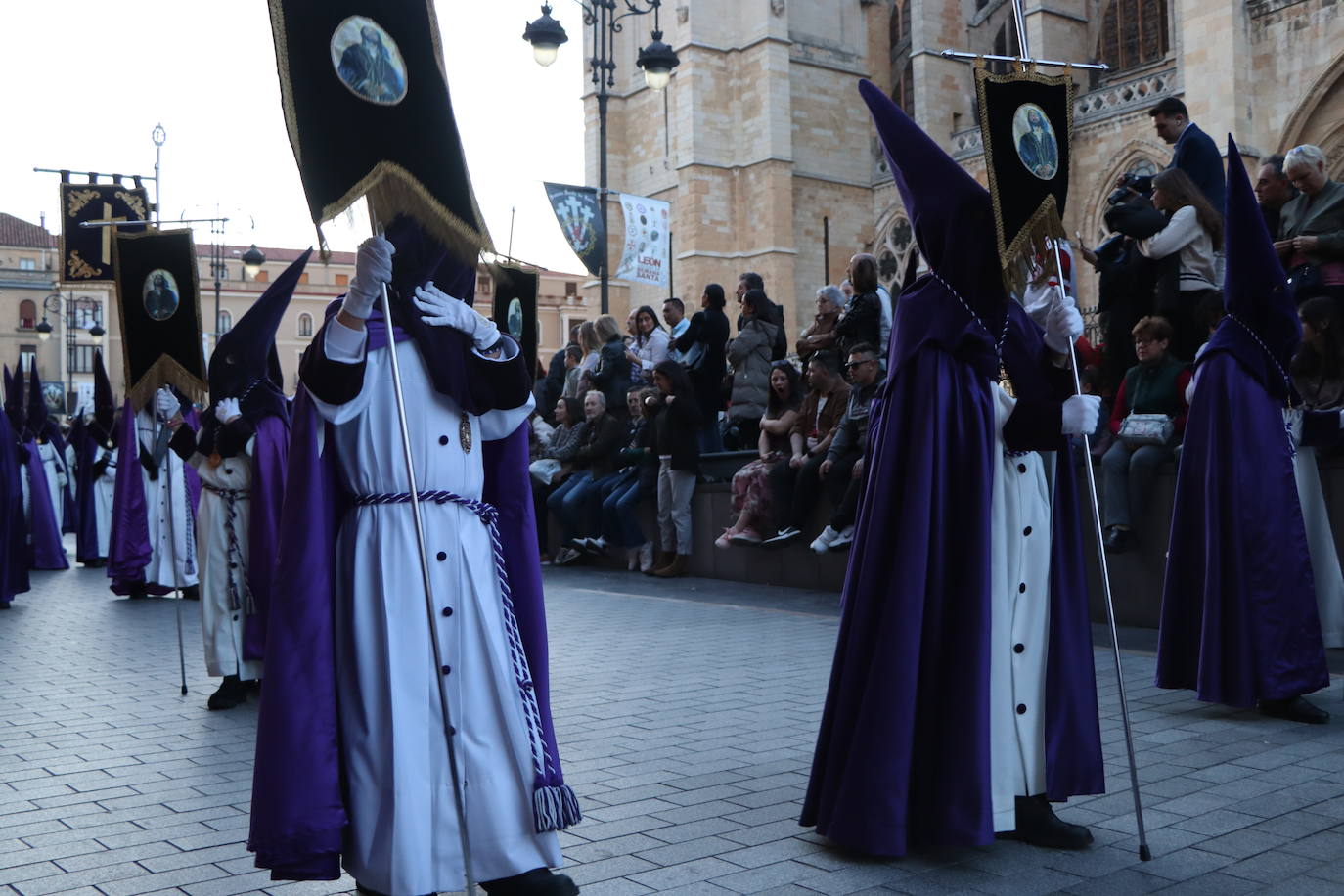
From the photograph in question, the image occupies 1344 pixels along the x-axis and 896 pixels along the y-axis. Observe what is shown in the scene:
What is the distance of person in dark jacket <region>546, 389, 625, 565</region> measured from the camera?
1463 centimetres

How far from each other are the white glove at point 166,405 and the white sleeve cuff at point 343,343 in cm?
627

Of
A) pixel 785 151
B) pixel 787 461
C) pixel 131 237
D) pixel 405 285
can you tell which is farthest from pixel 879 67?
pixel 405 285

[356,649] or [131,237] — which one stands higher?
[131,237]

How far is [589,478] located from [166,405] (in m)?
6.08

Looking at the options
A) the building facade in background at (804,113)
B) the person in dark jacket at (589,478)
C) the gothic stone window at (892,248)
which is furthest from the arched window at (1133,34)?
the person in dark jacket at (589,478)

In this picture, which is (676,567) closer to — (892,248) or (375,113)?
(375,113)

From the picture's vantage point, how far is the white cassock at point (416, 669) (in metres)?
3.77

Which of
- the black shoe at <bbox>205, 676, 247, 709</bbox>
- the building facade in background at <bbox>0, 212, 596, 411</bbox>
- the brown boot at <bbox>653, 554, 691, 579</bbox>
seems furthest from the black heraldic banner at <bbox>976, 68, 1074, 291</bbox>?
the building facade in background at <bbox>0, 212, 596, 411</bbox>

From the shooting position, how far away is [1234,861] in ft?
13.9

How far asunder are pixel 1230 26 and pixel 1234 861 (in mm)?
23079

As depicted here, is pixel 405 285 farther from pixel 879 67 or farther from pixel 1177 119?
pixel 879 67

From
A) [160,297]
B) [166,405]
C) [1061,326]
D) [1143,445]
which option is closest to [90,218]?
[166,405]

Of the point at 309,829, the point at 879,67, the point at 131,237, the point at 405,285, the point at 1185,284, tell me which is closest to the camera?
the point at 309,829

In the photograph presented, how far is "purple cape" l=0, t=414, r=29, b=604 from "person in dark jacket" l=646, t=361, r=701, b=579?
6.38 meters
